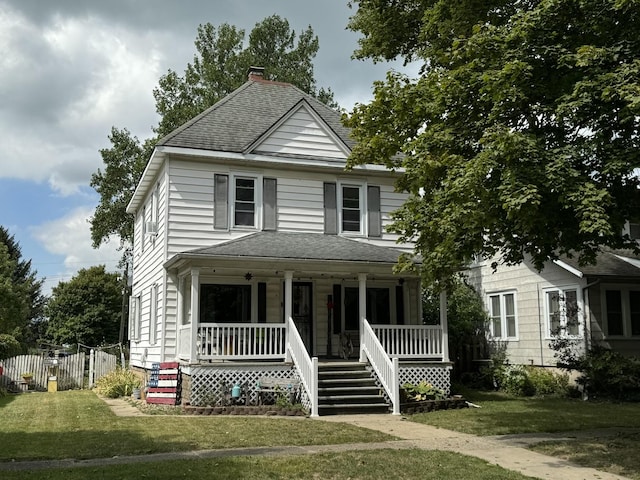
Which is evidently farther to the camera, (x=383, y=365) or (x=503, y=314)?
(x=503, y=314)

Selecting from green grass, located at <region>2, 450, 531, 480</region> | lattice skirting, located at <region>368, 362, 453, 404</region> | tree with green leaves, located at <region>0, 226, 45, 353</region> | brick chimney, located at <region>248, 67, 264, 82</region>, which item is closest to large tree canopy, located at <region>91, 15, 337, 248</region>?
tree with green leaves, located at <region>0, 226, 45, 353</region>

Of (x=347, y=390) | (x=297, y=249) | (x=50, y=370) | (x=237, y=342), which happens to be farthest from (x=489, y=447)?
(x=50, y=370)

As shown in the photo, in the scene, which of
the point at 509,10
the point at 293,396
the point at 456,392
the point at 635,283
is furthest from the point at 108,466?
the point at 635,283

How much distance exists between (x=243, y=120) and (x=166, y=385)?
333 inches

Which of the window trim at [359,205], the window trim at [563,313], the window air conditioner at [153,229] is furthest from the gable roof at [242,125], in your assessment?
the window trim at [563,313]

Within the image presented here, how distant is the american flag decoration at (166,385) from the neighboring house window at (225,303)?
183 cm

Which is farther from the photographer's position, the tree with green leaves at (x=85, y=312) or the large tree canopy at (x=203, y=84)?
the tree with green leaves at (x=85, y=312)

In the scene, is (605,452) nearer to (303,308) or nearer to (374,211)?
(303,308)

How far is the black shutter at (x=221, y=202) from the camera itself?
18109 mm

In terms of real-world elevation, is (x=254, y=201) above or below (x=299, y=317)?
above

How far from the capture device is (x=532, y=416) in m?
13.9

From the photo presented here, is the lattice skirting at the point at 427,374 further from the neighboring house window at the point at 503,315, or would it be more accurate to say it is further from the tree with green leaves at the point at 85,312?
the tree with green leaves at the point at 85,312

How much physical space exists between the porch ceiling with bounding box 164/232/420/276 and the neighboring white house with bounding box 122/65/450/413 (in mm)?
43

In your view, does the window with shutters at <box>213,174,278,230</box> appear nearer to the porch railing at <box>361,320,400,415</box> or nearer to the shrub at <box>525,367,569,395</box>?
the porch railing at <box>361,320,400,415</box>
